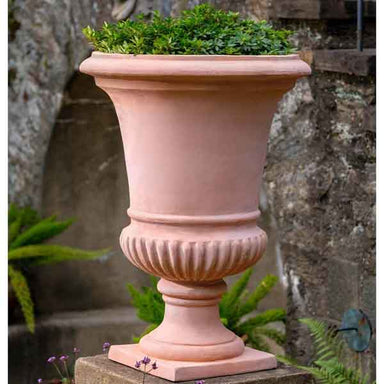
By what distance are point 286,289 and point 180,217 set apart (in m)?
2.40

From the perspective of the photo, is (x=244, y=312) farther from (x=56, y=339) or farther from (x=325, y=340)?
(x=56, y=339)

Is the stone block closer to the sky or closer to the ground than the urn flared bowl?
closer to the ground

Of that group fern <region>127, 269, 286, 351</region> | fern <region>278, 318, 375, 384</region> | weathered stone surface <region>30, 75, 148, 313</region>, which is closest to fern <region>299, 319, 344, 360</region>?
fern <region>278, 318, 375, 384</region>

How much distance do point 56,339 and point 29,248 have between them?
648mm

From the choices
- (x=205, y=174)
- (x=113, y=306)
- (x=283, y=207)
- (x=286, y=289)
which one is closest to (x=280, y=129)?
(x=283, y=207)

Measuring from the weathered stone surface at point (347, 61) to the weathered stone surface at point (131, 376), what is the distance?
1661 mm

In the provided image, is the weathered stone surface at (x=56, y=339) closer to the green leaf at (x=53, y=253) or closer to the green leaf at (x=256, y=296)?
the green leaf at (x=53, y=253)

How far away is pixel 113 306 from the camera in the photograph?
8.30 metres

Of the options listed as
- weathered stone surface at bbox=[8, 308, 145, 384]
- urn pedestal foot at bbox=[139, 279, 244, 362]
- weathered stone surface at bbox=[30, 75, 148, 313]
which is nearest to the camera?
urn pedestal foot at bbox=[139, 279, 244, 362]

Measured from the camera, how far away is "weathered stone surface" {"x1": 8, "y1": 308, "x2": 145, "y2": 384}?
25.4ft

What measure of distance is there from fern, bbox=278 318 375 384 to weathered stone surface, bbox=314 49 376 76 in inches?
41.7

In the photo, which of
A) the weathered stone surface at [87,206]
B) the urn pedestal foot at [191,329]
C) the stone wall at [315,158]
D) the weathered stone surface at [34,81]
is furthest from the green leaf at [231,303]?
the urn pedestal foot at [191,329]

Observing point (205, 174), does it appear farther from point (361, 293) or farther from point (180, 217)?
point (361, 293)

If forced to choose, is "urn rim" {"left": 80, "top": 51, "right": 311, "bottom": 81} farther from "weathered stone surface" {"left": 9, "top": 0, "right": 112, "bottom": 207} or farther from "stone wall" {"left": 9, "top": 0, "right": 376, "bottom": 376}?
"weathered stone surface" {"left": 9, "top": 0, "right": 112, "bottom": 207}
